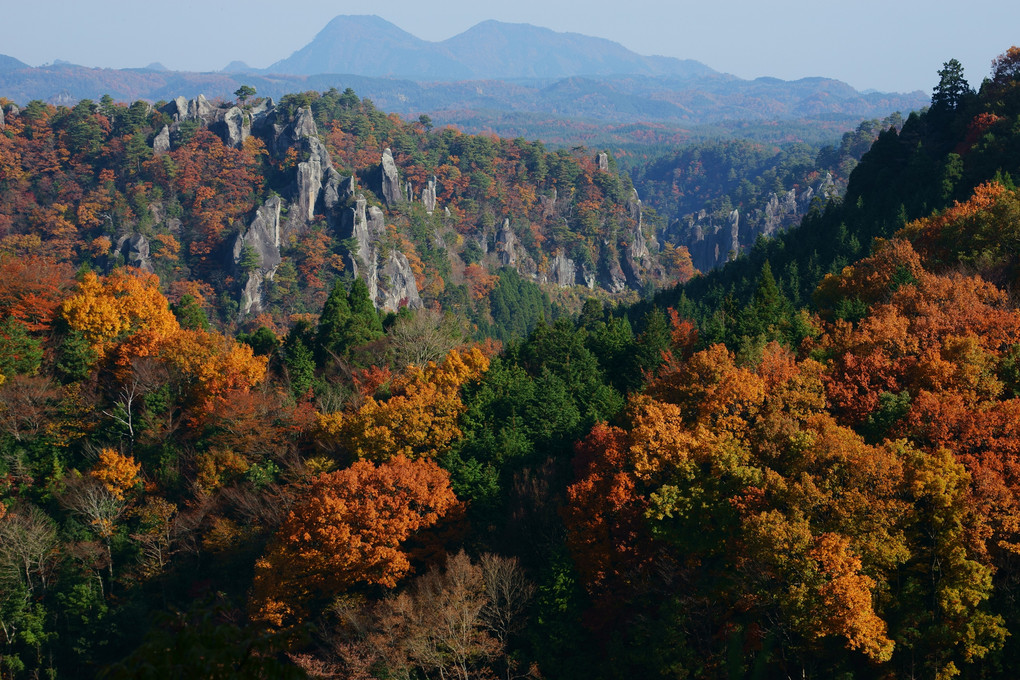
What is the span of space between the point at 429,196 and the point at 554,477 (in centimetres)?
11537

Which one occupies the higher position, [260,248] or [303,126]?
[303,126]

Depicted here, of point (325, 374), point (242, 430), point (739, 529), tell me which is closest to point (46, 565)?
point (242, 430)

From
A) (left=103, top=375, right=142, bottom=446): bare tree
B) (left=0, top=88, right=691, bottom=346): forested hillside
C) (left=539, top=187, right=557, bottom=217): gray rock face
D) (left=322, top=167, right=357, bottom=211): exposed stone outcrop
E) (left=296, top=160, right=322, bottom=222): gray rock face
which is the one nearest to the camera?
(left=103, top=375, right=142, bottom=446): bare tree

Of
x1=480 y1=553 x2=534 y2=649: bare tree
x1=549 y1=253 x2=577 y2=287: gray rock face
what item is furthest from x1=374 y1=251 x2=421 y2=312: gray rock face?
x1=480 y1=553 x2=534 y2=649: bare tree

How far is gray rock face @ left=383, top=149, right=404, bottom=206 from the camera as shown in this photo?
128 m

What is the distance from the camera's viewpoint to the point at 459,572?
23.7m

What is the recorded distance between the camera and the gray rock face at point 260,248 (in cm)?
10381

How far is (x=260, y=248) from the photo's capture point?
108m

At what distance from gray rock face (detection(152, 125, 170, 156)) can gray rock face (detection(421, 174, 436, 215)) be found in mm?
40029

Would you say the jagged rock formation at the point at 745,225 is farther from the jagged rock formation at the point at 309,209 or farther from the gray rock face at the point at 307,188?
the gray rock face at the point at 307,188

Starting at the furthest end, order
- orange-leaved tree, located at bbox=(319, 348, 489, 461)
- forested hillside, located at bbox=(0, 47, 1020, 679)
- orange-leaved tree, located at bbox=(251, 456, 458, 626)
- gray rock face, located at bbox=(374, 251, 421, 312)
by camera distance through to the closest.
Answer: gray rock face, located at bbox=(374, 251, 421, 312)
orange-leaved tree, located at bbox=(319, 348, 489, 461)
orange-leaved tree, located at bbox=(251, 456, 458, 626)
forested hillside, located at bbox=(0, 47, 1020, 679)

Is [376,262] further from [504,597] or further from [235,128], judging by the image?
[504,597]

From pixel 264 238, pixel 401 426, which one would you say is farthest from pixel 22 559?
pixel 264 238

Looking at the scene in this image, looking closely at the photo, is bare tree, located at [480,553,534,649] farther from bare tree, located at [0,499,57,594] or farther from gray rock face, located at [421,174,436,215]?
gray rock face, located at [421,174,436,215]
